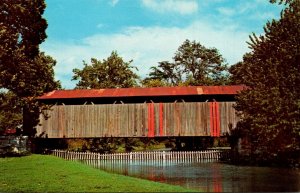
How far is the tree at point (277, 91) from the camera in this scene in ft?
83.3

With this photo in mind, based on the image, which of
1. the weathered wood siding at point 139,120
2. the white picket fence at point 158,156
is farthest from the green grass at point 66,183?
the weathered wood siding at point 139,120

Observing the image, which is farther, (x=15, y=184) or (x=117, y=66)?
(x=117, y=66)

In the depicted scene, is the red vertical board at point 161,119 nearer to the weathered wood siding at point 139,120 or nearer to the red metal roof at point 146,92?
the weathered wood siding at point 139,120

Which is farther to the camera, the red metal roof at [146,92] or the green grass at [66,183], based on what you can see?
the red metal roof at [146,92]

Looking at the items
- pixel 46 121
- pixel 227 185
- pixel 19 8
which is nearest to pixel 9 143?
pixel 46 121

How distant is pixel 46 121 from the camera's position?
41.9 m

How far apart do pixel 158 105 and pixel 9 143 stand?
15383 millimetres

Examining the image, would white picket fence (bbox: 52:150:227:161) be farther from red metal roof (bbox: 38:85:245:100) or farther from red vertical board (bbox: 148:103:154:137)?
red metal roof (bbox: 38:85:245:100)

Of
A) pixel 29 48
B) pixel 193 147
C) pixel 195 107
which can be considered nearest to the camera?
pixel 29 48

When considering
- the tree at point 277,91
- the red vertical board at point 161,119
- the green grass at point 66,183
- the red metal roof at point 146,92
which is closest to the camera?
the green grass at point 66,183

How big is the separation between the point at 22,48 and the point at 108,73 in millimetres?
29932

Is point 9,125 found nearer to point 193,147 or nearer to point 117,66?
point 117,66

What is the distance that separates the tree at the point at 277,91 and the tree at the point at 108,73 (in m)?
35.9

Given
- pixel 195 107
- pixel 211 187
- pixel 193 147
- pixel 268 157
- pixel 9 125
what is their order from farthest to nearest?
pixel 9 125 < pixel 193 147 < pixel 195 107 < pixel 268 157 < pixel 211 187
